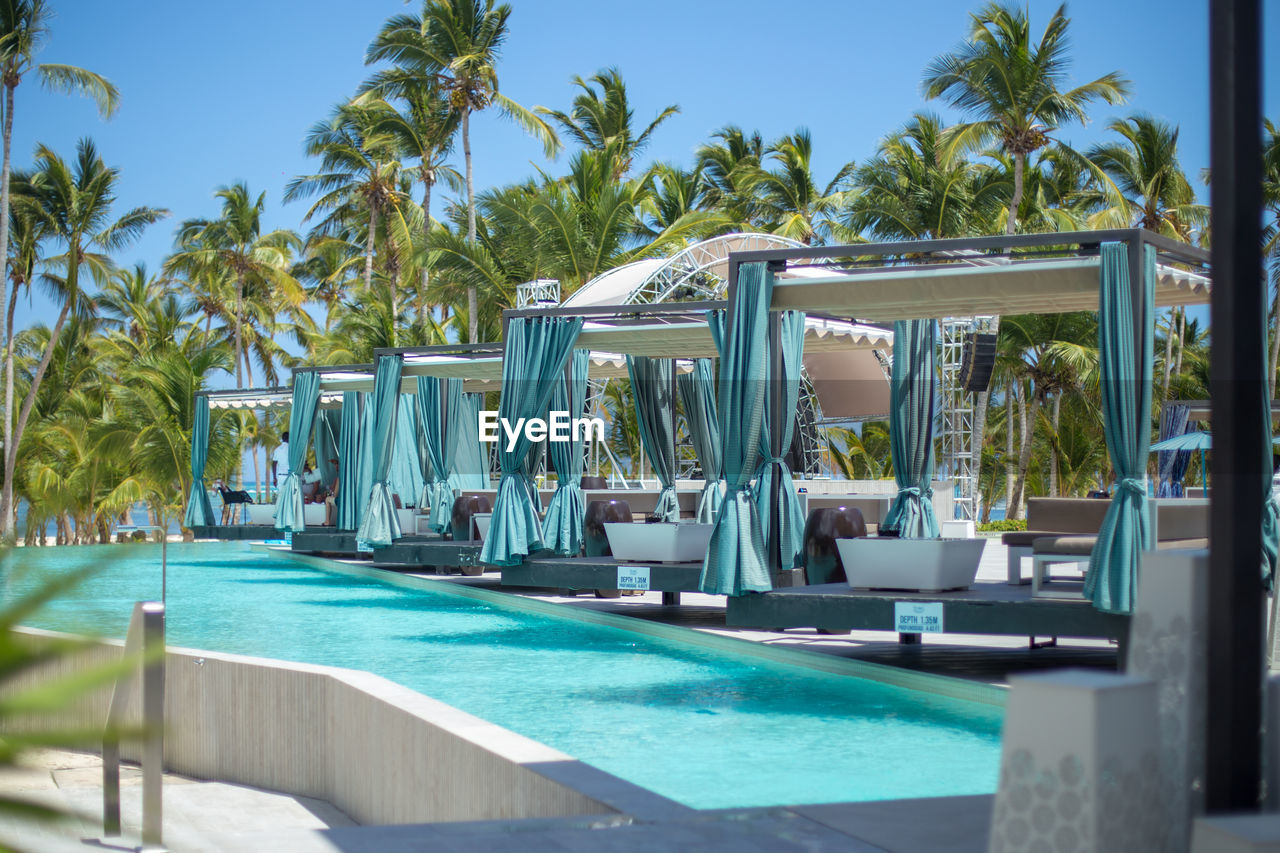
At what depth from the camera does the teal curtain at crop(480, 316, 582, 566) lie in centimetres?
1177

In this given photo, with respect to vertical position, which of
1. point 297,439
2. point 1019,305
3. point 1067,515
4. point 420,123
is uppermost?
point 420,123

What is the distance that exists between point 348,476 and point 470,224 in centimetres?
1231

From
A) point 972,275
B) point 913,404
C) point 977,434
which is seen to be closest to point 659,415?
point 913,404

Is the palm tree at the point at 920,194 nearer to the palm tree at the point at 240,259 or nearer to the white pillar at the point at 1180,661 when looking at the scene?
the palm tree at the point at 240,259

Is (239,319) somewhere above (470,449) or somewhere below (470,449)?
above

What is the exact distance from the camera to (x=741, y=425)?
8734mm

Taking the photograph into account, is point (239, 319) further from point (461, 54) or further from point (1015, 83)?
point (1015, 83)

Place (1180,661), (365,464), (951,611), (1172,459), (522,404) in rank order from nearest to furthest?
(1180,661) < (951,611) < (522,404) < (365,464) < (1172,459)

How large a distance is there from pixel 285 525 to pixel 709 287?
7.84 metres

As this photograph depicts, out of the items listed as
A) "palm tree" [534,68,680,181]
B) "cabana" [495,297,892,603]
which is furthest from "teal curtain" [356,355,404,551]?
"palm tree" [534,68,680,181]

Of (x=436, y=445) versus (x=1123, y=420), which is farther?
(x=436, y=445)

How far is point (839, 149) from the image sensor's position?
35250 millimetres

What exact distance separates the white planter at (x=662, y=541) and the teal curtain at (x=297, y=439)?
26.6 ft

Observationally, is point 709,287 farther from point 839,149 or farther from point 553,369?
point 839,149
